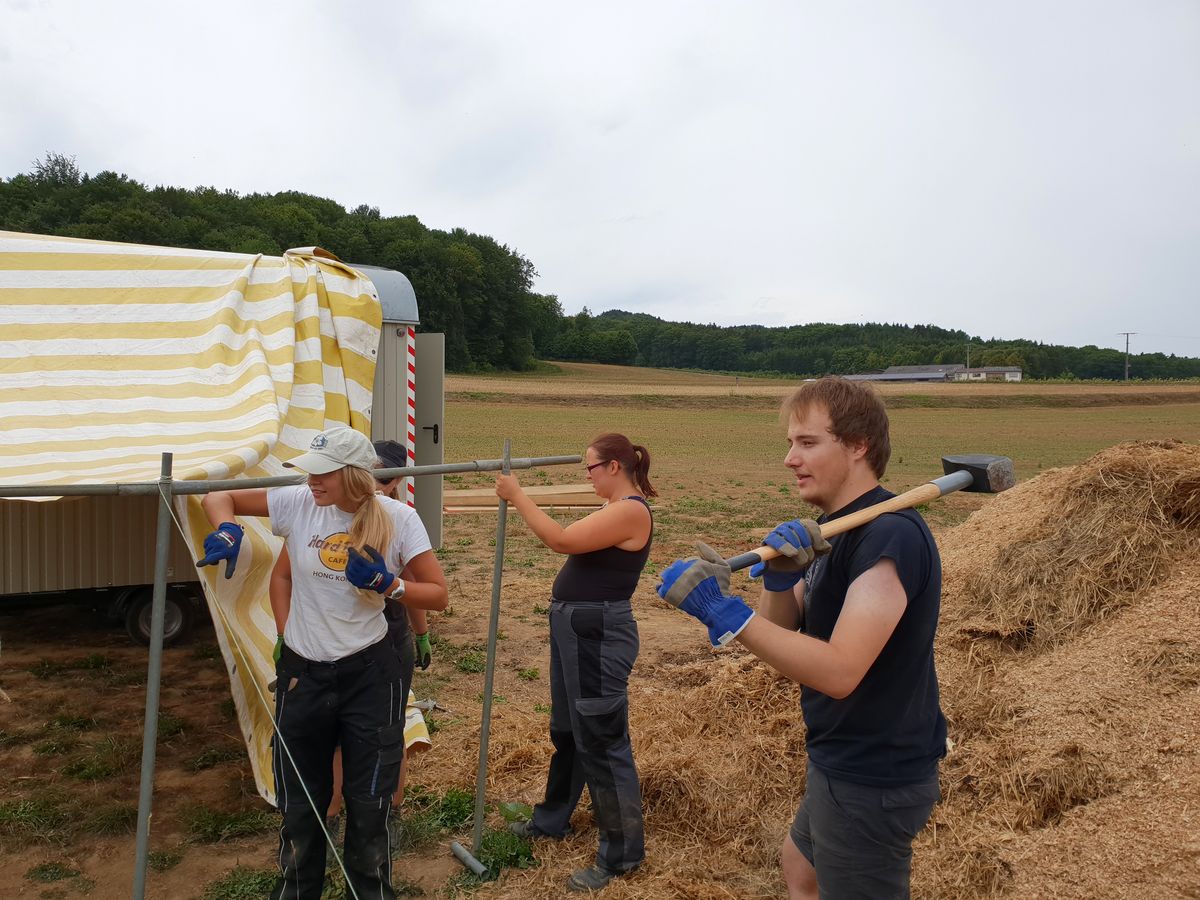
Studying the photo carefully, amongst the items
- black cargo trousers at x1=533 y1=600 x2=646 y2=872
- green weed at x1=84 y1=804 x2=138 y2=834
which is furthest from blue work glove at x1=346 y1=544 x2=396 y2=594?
green weed at x1=84 y1=804 x2=138 y2=834

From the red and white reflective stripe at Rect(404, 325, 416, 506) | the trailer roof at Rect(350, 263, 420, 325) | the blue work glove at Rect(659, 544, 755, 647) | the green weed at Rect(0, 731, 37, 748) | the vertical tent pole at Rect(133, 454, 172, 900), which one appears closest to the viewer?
the blue work glove at Rect(659, 544, 755, 647)

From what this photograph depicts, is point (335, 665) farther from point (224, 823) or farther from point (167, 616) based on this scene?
point (167, 616)

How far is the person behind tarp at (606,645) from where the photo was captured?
371 cm

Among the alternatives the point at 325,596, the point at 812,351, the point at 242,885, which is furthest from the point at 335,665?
the point at 812,351

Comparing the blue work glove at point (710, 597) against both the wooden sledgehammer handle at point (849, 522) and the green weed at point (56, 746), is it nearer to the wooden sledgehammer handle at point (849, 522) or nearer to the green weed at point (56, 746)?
the wooden sledgehammer handle at point (849, 522)

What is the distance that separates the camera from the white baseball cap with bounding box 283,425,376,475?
10.0ft

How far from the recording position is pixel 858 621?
6.33 feet

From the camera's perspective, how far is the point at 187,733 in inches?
220

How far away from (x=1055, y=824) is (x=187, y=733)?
16.1ft

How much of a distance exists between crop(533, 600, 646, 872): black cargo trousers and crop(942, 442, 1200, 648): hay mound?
116 inches

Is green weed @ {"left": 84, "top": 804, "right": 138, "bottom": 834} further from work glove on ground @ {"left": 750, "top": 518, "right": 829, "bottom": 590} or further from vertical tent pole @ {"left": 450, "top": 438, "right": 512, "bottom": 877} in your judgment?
work glove on ground @ {"left": 750, "top": 518, "right": 829, "bottom": 590}

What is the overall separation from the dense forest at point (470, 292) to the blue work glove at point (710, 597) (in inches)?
1554

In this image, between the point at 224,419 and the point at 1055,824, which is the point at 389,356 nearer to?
the point at 224,419

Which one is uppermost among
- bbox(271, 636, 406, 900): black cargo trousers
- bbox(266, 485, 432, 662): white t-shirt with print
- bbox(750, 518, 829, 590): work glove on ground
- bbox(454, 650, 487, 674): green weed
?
bbox(750, 518, 829, 590): work glove on ground
